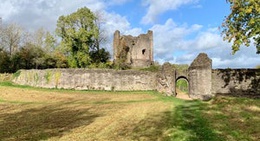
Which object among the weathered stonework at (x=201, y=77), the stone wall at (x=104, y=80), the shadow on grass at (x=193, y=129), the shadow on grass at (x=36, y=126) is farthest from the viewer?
the stone wall at (x=104, y=80)

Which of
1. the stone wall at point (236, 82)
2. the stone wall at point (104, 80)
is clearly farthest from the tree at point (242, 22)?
the stone wall at point (104, 80)

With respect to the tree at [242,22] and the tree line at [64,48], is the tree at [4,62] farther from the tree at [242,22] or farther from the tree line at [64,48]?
the tree at [242,22]

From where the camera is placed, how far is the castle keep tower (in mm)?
53969

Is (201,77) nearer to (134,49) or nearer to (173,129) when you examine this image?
(173,129)

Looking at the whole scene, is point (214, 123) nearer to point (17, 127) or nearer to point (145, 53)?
point (17, 127)

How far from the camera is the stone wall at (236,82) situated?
81.9 feet

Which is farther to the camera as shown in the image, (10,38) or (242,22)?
(10,38)

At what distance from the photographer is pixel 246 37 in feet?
65.5

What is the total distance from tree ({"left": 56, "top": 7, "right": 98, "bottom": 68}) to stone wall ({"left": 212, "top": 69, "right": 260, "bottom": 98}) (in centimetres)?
2275

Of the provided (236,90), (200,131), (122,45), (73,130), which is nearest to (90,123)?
(73,130)

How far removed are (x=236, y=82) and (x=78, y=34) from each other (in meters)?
25.7

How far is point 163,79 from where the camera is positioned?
29.1m

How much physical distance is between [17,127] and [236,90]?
21.0m

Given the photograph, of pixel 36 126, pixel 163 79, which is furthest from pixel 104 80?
pixel 36 126
